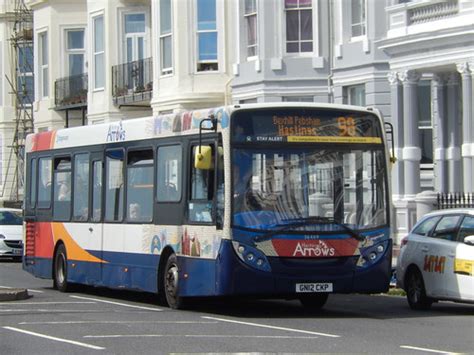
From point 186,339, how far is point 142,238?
205 inches

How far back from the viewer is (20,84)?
175 ft

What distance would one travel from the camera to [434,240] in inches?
728

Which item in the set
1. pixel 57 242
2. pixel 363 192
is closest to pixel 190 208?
pixel 363 192

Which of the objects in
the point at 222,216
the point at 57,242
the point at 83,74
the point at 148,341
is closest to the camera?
the point at 148,341

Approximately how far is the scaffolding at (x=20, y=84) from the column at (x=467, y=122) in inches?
1099

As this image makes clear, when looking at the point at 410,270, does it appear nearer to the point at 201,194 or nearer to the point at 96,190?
the point at 201,194

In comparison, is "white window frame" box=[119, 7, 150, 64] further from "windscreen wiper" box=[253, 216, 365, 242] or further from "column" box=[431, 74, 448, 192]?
"windscreen wiper" box=[253, 216, 365, 242]

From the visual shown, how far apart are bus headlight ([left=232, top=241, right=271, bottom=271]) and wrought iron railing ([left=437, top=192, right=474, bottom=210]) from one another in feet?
35.0

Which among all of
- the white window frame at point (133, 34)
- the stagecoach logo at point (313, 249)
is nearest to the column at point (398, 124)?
the white window frame at point (133, 34)

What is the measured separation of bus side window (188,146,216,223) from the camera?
17.2 m

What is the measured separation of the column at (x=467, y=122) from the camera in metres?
27.3

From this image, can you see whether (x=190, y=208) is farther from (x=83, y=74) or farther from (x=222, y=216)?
(x=83, y=74)

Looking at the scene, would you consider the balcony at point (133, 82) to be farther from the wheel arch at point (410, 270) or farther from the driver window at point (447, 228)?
the driver window at point (447, 228)

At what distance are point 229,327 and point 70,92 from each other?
30611mm
